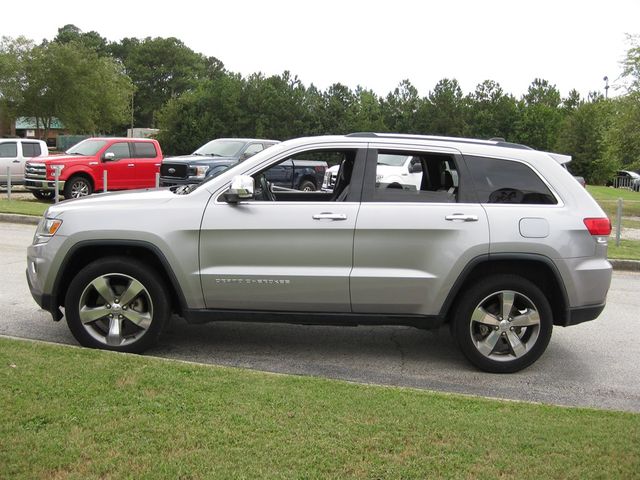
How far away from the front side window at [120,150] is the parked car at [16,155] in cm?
372

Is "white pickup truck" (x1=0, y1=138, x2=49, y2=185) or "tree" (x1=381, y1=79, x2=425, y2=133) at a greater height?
"tree" (x1=381, y1=79, x2=425, y2=133)

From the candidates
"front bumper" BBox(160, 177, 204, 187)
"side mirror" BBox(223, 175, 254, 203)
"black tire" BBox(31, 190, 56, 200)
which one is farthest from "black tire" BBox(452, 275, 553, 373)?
"black tire" BBox(31, 190, 56, 200)

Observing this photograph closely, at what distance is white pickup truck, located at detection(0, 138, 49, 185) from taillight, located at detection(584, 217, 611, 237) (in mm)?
19656

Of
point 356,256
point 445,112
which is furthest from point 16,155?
point 445,112

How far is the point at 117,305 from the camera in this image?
5715mm

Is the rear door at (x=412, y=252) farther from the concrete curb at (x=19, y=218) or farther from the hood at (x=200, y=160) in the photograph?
the hood at (x=200, y=160)

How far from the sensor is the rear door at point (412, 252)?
555 centimetres

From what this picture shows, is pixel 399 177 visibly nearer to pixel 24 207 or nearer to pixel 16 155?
pixel 24 207

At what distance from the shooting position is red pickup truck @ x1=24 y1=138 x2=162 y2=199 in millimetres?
18906

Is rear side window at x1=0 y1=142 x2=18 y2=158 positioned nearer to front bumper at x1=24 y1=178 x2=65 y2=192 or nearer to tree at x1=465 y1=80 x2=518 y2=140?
front bumper at x1=24 y1=178 x2=65 y2=192

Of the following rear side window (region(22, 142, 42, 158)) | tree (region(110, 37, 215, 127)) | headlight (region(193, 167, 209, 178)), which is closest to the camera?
headlight (region(193, 167, 209, 178))

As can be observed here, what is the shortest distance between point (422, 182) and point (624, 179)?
4856 centimetres

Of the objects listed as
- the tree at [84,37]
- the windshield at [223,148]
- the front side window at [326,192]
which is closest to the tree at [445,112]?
the windshield at [223,148]

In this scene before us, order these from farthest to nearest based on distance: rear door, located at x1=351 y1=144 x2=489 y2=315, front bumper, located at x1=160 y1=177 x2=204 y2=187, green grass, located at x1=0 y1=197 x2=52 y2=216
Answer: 1. front bumper, located at x1=160 y1=177 x2=204 y2=187
2. green grass, located at x1=0 y1=197 x2=52 y2=216
3. rear door, located at x1=351 y1=144 x2=489 y2=315
